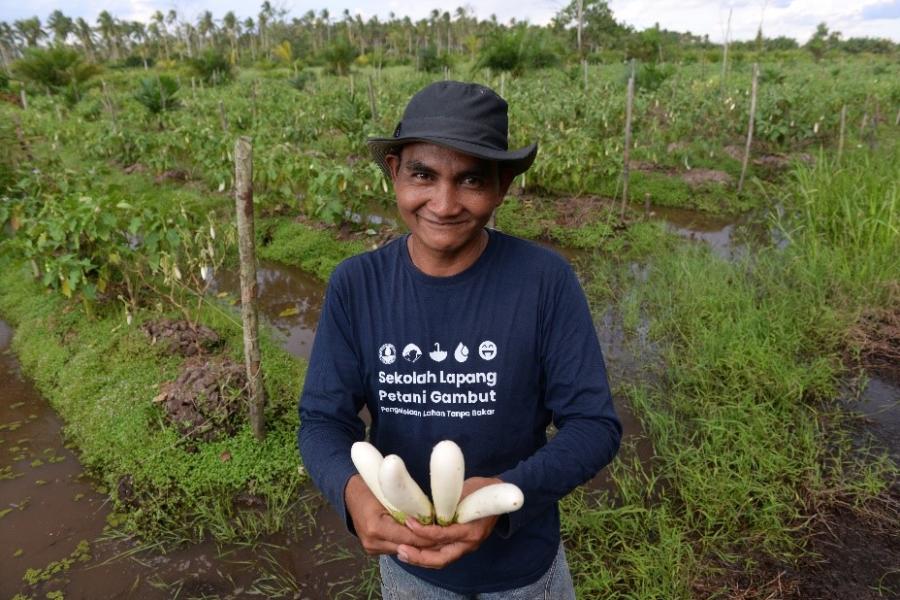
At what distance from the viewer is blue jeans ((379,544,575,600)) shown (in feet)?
4.11

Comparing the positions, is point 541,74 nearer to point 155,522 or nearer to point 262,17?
point 155,522

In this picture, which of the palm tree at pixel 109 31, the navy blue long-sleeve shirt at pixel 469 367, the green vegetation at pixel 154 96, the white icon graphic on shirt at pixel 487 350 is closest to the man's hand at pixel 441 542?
the navy blue long-sleeve shirt at pixel 469 367

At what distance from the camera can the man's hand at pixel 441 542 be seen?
95 centimetres

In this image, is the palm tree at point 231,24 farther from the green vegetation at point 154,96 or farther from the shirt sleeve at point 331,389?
the shirt sleeve at point 331,389

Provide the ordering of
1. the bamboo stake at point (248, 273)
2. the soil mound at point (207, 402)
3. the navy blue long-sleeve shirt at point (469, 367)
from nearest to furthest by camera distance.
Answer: the navy blue long-sleeve shirt at point (469, 367) → the bamboo stake at point (248, 273) → the soil mound at point (207, 402)

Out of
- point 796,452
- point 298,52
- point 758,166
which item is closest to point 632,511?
point 796,452

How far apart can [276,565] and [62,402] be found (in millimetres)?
2139

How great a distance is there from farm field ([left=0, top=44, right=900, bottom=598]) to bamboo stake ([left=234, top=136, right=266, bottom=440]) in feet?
0.93

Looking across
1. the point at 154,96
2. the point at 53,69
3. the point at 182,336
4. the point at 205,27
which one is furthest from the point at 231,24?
the point at 182,336

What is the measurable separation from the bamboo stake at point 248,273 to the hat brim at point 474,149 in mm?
1444

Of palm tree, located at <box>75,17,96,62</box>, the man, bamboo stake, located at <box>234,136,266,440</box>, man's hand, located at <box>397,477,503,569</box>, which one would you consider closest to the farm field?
bamboo stake, located at <box>234,136,266,440</box>

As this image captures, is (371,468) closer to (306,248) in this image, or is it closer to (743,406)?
(743,406)

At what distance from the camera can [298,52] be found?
34969 mm

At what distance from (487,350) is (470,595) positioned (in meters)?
0.58
